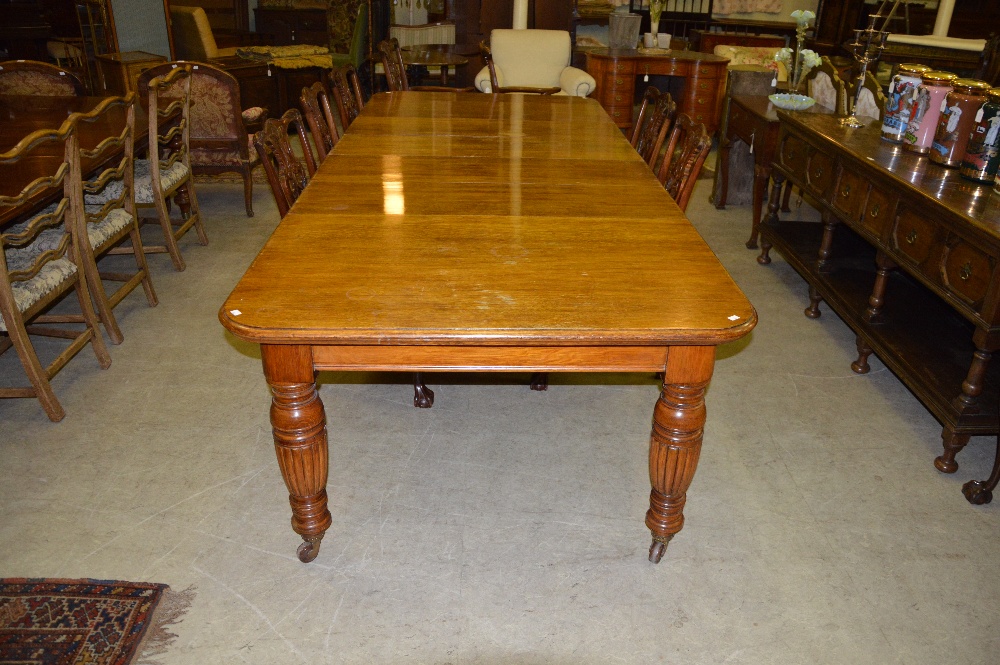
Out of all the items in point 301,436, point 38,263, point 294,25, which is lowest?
point 301,436

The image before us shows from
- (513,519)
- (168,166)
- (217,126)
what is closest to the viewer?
(513,519)

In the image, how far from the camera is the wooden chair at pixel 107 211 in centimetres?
243

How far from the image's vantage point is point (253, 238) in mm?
3801

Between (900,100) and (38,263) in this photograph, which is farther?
(900,100)

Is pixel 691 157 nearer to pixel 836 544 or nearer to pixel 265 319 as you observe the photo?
pixel 836 544

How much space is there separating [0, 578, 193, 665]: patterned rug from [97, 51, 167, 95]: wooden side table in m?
4.44

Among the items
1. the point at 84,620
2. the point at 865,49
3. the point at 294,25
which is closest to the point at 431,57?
the point at 294,25

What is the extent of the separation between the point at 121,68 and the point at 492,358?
5026 millimetres

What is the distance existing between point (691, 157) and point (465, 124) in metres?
1.20

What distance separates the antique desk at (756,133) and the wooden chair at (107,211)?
2788mm

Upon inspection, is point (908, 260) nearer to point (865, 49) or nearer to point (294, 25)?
point (865, 49)

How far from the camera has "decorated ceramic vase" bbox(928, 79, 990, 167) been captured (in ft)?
7.31

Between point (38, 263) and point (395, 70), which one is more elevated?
point (395, 70)

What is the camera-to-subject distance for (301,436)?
5.07 ft
